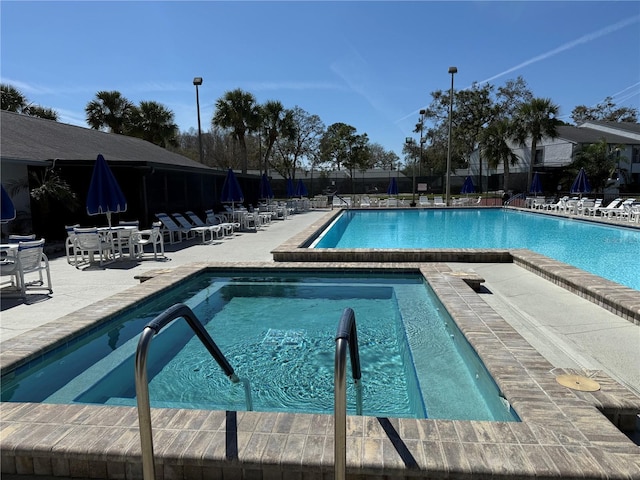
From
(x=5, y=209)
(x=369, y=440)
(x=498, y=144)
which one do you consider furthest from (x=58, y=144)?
(x=498, y=144)

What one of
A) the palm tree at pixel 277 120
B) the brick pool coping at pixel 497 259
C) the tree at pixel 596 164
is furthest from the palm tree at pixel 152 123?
the tree at pixel 596 164

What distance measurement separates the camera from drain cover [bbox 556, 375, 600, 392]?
2.98 metres

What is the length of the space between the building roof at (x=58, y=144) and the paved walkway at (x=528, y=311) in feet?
14.4

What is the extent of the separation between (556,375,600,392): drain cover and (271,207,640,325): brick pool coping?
2.54 m

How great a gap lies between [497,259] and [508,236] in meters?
6.64

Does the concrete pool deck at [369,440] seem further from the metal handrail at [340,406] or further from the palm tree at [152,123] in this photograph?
the palm tree at [152,123]

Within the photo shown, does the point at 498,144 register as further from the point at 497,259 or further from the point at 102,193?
the point at 102,193

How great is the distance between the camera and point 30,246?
641 cm

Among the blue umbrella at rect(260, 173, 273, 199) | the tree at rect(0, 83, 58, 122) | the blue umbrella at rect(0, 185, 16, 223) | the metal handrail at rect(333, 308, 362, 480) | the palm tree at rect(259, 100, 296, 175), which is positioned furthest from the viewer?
the palm tree at rect(259, 100, 296, 175)

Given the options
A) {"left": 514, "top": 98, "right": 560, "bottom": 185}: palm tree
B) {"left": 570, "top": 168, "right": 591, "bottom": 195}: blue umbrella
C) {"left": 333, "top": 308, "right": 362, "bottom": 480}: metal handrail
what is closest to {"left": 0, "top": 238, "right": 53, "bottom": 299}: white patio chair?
{"left": 333, "top": 308, "right": 362, "bottom": 480}: metal handrail

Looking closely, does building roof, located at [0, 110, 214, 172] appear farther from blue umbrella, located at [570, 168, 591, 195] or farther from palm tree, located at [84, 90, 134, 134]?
blue umbrella, located at [570, 168, 591, 195]

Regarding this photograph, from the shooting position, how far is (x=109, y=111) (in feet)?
82.0

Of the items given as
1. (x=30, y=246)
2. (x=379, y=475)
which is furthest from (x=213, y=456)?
(x=30, y=246)

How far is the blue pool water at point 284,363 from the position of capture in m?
3.49
